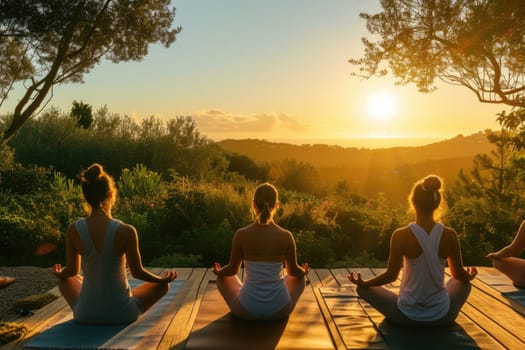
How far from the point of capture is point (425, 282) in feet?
13.8

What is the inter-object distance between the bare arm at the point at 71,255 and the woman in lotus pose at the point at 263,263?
1.05 metres

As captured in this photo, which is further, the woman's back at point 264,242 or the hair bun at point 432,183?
the woman's back at point 264,242

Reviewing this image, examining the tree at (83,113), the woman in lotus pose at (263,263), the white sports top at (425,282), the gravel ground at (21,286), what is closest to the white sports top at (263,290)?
the woman in lotus pose at (263,263)

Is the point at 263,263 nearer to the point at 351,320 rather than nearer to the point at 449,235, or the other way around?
the point at 351,320

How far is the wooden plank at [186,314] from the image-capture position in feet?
13.4

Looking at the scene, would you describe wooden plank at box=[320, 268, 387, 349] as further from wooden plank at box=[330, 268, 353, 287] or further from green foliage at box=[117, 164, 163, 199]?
green foliage at box=[117, 164, 163, 199]

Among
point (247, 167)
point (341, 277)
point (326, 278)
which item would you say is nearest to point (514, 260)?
point (341, 277)

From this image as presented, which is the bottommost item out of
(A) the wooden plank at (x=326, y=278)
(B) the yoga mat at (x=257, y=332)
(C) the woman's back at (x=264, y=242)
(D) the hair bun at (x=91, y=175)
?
(A) the wooden plank at (x=326, y=278)

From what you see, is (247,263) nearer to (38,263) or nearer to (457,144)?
(38,263)

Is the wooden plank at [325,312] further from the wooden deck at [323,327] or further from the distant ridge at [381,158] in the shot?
the distant ridge at [381,158]

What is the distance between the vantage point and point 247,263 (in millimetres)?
4336

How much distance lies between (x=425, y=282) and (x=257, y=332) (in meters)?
1.29

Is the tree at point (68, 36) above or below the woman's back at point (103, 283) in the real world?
above

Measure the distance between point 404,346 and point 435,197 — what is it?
108 centimetres
